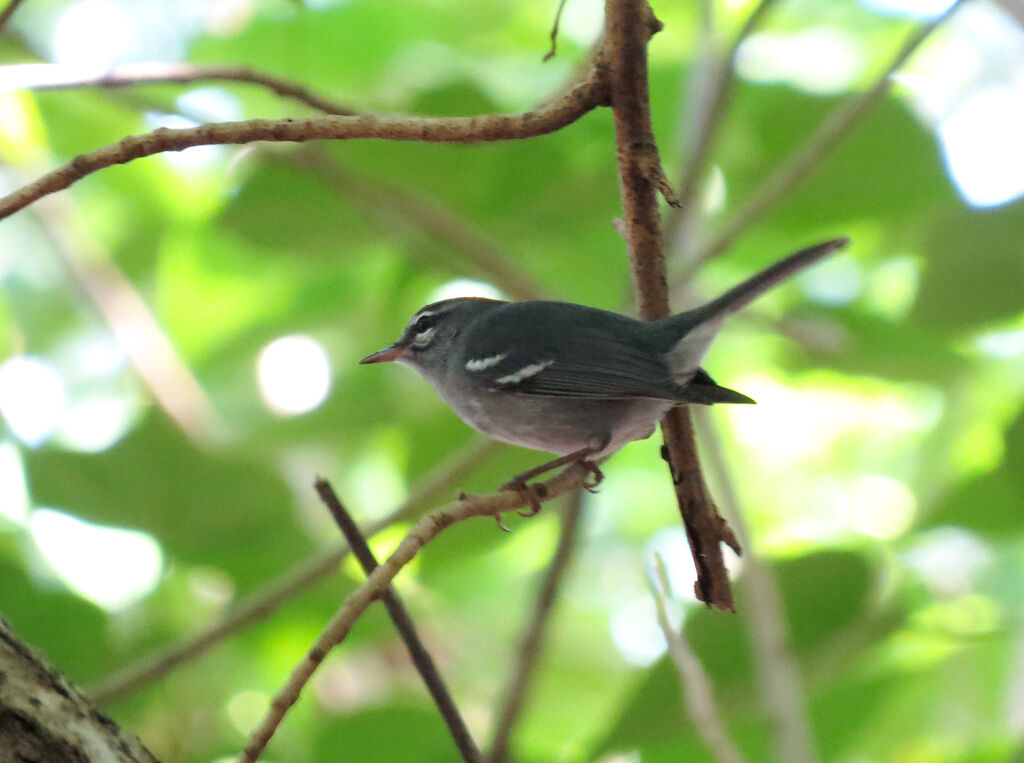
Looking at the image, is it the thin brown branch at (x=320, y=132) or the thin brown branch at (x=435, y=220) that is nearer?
the thin brown branch at (x=320, y=132)

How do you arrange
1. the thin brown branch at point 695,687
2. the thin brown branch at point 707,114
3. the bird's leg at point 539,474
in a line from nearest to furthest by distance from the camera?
the thin brown branch at point 695,687
the bird's leg at point 539,474
the thin brown branch at point 707,114

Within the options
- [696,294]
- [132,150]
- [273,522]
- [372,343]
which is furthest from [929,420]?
[132,150]

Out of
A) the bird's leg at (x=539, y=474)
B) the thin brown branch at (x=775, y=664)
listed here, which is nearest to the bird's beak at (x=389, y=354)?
the bird's leg at (x=539, y=474)

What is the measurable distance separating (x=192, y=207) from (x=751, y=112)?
2666 millimetres

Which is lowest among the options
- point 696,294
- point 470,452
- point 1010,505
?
point 470,452

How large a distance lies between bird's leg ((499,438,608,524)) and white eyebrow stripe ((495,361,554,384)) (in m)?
0.29

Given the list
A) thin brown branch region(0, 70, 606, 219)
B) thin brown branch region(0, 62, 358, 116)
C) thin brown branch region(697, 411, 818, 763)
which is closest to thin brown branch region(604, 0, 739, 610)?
thin brown branch region(0, 70, 606, 219)

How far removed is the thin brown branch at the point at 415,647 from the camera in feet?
5.83

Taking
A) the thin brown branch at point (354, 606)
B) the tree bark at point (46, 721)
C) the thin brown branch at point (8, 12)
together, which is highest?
the thin brown branch at point (8, 12)

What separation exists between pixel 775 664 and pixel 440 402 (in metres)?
2.09

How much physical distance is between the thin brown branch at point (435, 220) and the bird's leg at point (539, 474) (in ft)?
1.99

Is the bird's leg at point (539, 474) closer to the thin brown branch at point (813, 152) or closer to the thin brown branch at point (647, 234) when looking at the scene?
the thin brown branch at point (647, 234)

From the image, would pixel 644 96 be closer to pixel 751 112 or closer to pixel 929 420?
pixel 751 112

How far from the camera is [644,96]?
1.76 meters
